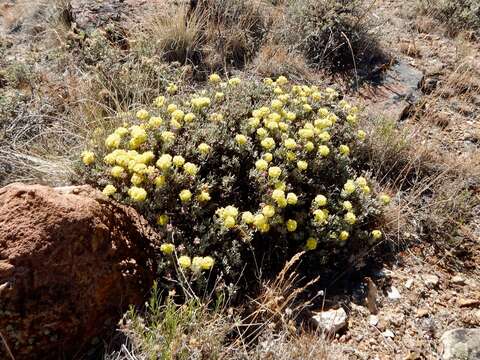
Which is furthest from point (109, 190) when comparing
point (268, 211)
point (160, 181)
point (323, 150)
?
point (323, 150)

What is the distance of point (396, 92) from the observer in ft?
16.1

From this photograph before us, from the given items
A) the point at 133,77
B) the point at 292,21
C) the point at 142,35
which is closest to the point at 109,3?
the point at 142,35

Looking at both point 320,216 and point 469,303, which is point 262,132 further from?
point 469,303

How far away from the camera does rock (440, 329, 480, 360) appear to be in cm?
255

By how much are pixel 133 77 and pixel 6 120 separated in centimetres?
124

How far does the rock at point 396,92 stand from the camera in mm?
4672

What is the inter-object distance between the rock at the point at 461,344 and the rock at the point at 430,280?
0.46 meters

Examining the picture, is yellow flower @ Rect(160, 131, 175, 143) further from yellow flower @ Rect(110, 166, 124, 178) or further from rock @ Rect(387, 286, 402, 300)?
rock @ Rect(387, 286, 402, 300)

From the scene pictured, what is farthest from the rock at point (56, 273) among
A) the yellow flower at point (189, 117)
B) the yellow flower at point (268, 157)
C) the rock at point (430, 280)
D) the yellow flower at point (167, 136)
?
the rock at point (430, 280)

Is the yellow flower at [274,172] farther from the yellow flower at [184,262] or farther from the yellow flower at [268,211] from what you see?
the yellow flower at [184,262]

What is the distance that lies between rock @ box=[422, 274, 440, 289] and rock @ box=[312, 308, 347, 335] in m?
0.83

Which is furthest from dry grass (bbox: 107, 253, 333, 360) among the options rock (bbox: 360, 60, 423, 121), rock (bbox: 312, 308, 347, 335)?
rock (bbox: 360, 60, 423, 121)

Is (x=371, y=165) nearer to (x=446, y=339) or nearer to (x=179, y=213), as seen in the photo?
(x=446, y=339)

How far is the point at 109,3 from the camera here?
546 cm
